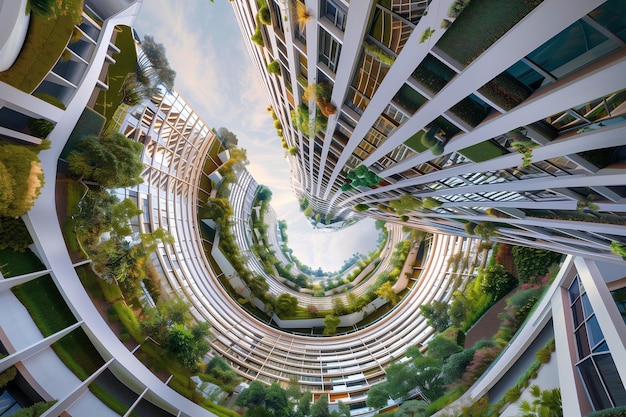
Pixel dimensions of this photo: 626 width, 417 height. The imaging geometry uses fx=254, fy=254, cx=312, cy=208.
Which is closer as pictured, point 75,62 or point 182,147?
point 75,62

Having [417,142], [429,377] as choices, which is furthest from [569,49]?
[429,377]

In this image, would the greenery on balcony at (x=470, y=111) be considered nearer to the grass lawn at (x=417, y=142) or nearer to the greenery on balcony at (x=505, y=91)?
the greenery on balcony at (x=505, y=91)

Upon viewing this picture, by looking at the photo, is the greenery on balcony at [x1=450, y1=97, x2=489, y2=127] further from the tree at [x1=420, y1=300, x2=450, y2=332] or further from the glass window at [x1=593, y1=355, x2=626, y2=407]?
the tree at [x1=420, y1=300, x2=450, y2=332]

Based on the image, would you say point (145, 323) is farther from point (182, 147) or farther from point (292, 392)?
point (182, 147)

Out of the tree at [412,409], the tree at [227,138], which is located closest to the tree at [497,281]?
the tree at [412,409]

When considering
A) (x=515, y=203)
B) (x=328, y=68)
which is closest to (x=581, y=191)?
(x=515, y=203)

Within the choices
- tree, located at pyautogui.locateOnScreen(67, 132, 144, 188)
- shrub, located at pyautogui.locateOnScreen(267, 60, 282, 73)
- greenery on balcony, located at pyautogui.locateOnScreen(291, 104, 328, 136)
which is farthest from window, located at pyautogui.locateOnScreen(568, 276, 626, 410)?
tree, located at pyautogui.locateOnScreen(67, 132, 144, 188)

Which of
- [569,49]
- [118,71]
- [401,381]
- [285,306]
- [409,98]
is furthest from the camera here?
[285,306]

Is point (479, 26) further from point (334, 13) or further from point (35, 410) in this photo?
point (35, 410)
